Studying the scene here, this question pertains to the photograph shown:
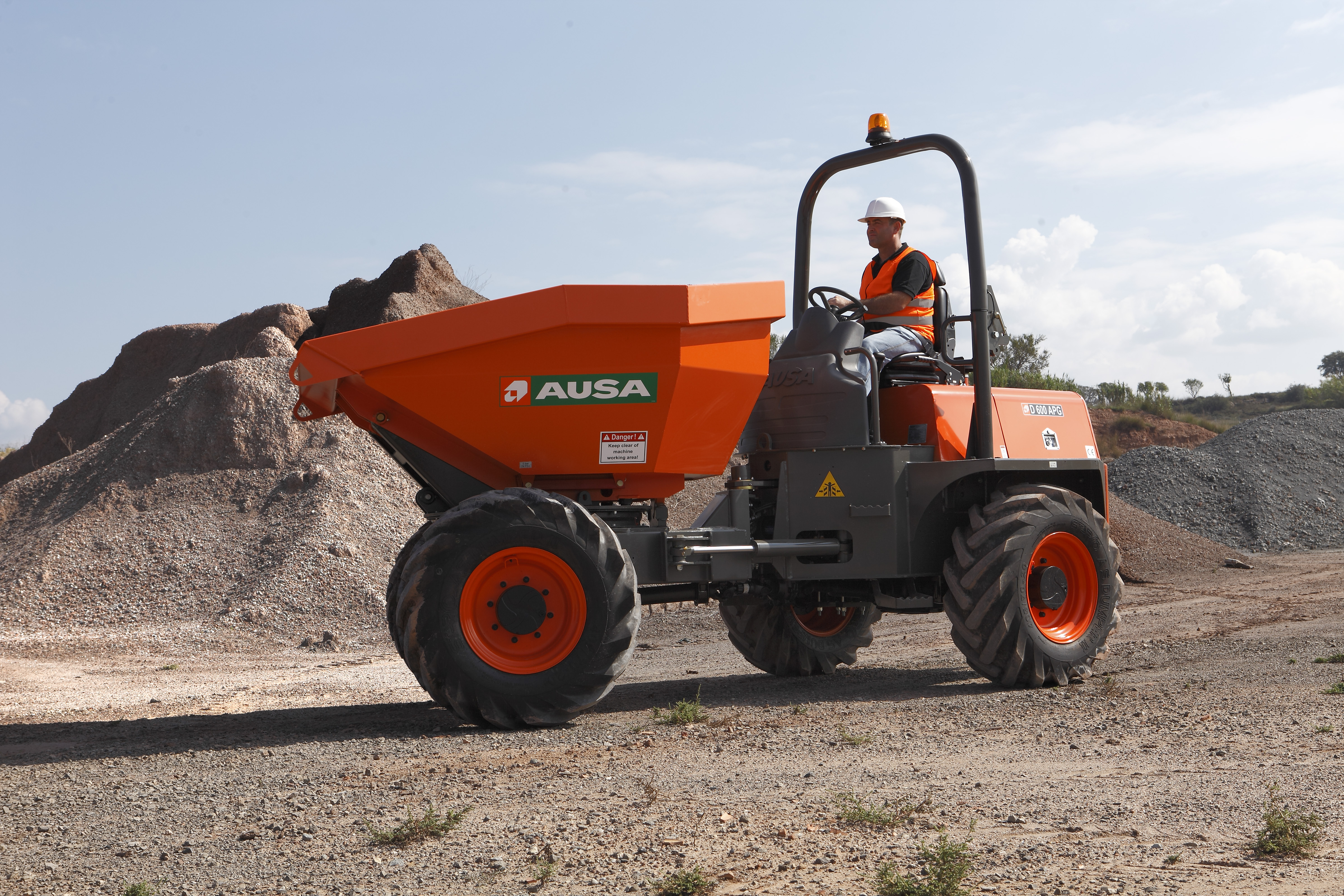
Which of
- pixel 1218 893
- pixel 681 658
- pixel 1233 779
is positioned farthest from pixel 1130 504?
pixel 1218 893

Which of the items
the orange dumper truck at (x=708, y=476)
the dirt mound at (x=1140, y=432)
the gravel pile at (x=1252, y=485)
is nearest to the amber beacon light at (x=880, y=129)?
the orange dumper truck at (x=708, y=476)

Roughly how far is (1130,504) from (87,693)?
727 inches

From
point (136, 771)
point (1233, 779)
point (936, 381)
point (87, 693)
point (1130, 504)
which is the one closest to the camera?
point (1233, 779)

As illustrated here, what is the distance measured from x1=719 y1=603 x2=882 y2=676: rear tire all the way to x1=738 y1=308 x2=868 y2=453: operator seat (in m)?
1.29

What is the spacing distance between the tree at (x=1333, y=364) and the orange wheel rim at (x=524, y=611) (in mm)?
60214

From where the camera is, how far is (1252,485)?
21906 mm

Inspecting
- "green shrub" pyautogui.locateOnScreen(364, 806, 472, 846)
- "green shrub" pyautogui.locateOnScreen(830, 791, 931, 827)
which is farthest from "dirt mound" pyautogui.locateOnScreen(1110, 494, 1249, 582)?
"green shrub" pyautogui.locateOnScreen(364, 806, 472, 846)

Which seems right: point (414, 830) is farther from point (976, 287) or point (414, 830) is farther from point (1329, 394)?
point (1329, 394)

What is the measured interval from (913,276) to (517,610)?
10.8 feet

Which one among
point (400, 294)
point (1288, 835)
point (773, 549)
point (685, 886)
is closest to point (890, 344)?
point (773, 549)

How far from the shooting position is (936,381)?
705 centimetres

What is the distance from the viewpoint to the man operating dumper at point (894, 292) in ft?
22.6

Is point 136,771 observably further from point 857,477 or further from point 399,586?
point 857,477

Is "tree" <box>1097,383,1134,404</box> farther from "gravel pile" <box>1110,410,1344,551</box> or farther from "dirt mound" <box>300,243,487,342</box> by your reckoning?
A: "dirt mound" <box>300,243,487,342</box>
